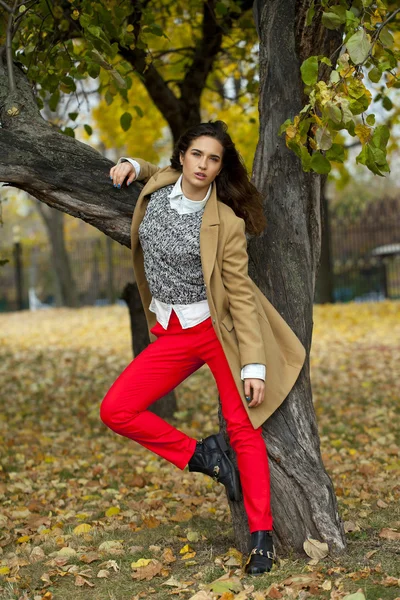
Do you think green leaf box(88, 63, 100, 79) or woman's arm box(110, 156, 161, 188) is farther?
green leaf box(88, 63, 100, 79)

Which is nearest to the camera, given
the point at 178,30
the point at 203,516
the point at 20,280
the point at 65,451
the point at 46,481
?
the point at 203,516

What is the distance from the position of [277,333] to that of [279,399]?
12.9 inches

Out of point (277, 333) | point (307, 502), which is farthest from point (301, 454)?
point (277, 333)

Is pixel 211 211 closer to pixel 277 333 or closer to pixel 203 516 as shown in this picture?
pixel 277 333

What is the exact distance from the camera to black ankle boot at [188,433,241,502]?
3.71m

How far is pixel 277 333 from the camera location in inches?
146

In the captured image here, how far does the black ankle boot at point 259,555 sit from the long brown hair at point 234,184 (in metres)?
1.44

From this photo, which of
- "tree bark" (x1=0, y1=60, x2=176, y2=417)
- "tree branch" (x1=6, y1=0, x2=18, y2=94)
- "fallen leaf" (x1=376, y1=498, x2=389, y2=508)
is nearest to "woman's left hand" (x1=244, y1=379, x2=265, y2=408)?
"tree bark" (x1=0, y1=60, x2=176, y2=417)

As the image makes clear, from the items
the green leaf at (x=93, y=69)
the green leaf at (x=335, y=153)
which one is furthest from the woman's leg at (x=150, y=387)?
the green leaf at (x=93, y=69)

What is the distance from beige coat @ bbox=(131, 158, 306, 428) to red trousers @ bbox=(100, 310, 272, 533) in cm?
10

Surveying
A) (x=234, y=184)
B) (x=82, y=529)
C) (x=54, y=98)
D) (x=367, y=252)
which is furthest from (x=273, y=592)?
(x=367, y=252)

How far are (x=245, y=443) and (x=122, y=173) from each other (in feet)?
4.68

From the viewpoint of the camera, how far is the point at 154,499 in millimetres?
4910

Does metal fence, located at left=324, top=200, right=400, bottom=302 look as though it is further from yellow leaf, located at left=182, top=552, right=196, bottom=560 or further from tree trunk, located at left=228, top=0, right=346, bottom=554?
yellow leaf, located at left=182, top=552, right=196, bottom=560
